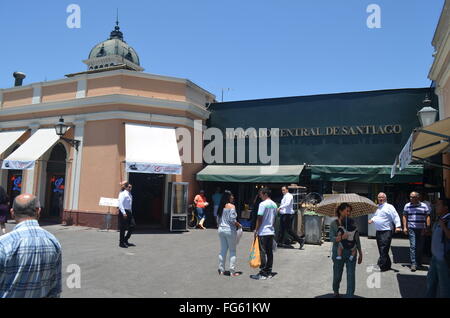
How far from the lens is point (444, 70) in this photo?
10.2 meters

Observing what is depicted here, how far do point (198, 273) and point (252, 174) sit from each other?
284 inches

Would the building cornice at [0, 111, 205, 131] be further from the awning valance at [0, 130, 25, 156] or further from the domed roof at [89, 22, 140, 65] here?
the domed roof at [89, 22, 140, 65]

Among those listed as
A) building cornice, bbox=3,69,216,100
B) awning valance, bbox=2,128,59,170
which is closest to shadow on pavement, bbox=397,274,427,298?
building cornice, bbox=3,69,216,100

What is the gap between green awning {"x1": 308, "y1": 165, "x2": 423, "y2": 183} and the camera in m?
11.8

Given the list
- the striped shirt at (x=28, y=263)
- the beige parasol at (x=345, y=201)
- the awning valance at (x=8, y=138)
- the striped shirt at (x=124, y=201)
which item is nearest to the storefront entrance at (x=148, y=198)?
the striped shirt at (x=124, y=201)

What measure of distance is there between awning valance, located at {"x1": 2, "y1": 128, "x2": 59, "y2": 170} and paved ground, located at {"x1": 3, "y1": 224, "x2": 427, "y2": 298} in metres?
4.54

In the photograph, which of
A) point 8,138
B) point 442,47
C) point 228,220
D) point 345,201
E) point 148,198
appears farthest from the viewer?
point 8,138

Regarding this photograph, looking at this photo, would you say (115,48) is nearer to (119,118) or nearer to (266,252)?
(119,118)

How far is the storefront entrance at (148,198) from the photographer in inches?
544

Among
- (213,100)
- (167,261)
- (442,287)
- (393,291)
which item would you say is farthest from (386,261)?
(213,100)

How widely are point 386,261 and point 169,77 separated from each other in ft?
33.8

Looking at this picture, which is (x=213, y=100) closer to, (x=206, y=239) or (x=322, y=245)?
(x=206, y=239)

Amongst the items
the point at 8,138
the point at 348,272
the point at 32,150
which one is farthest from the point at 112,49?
the point at 348,272

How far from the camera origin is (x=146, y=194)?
14.0m
